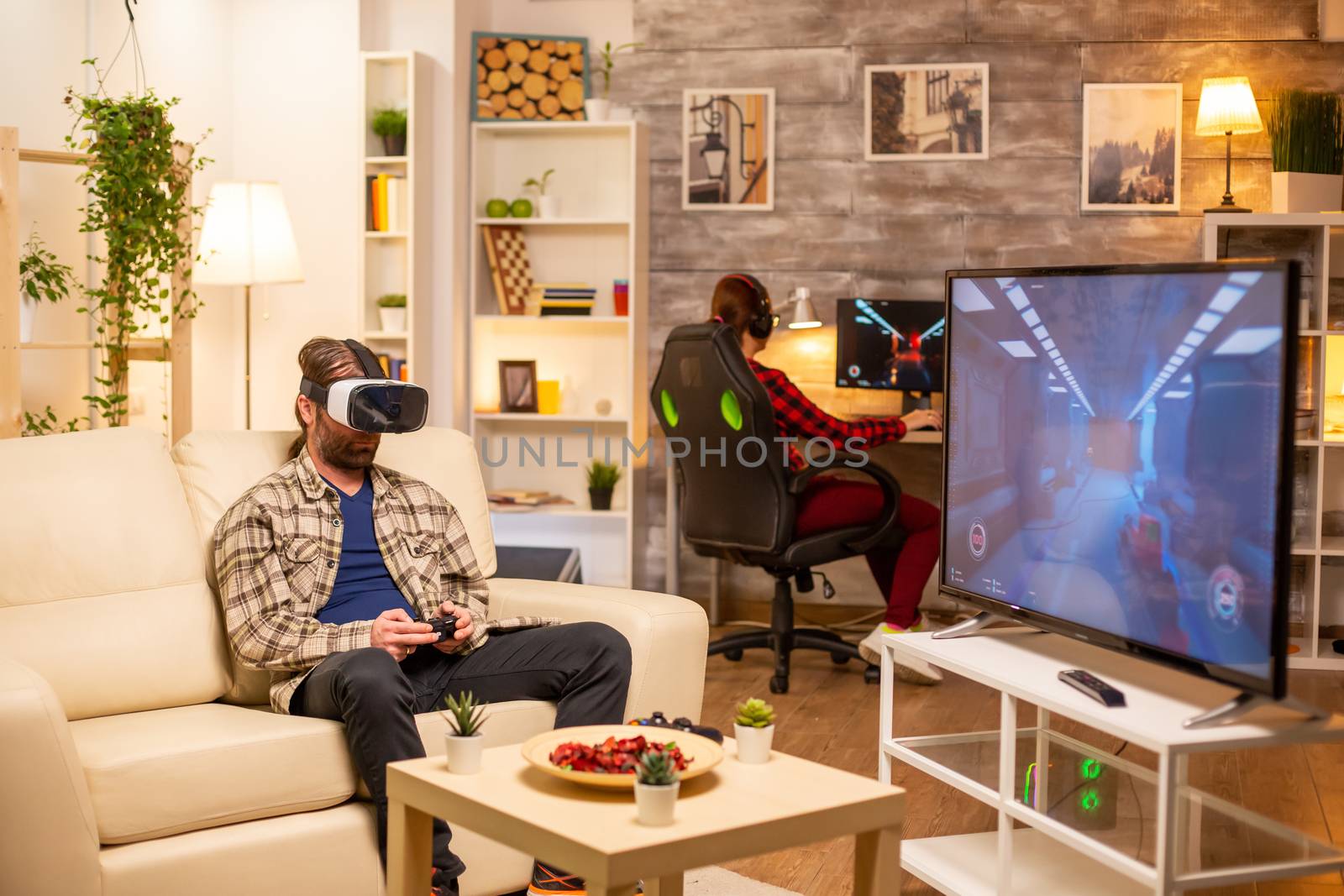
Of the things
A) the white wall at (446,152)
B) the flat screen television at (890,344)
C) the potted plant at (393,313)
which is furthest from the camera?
the white wall at (446,152)

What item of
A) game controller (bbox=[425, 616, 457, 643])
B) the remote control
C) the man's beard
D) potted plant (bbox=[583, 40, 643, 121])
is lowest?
game controller (bbox=[425, 616, 457, 643])

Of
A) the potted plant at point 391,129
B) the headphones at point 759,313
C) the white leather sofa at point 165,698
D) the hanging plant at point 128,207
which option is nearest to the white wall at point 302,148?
the potted plant at point 391,129

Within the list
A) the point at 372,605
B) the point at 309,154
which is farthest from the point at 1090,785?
the point at 309,154

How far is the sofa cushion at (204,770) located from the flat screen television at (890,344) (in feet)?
Result: 10.5

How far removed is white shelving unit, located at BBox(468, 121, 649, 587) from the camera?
5.47 meters

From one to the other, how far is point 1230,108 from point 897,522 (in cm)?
205

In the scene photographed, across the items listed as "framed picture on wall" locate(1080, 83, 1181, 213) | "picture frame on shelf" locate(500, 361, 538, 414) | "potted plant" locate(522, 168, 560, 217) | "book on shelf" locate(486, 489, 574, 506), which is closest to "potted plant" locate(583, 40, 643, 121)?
"potted plant" locate(522, 168, 560, 217)

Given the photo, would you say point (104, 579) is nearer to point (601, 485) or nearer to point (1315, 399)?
point (601, 485)

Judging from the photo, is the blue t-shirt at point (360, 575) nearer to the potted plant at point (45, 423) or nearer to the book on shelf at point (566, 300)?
the potted plant at point (45, 423)

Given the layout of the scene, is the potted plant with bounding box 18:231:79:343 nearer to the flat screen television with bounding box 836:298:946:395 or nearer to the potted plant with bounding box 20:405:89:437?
the potted plant with bounding box 20:405:89:437

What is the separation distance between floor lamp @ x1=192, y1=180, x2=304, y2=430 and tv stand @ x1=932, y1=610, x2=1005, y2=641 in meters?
2.91

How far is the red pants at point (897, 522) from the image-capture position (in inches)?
160

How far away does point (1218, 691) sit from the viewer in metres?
2.05

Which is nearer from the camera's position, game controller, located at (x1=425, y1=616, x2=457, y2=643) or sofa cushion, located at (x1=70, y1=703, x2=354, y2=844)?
sofa cushion, located at (x1=70, y1=703, x2=354, y2=844)
